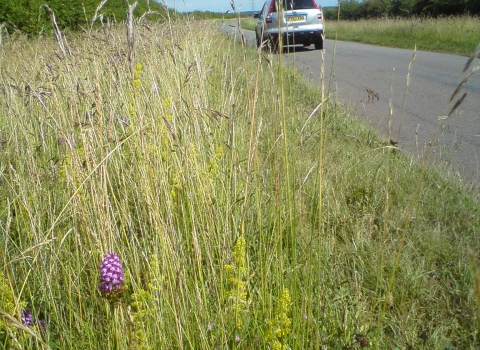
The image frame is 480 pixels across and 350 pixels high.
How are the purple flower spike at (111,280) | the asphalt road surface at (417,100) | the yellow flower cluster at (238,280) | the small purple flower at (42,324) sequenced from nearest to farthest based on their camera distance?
the purple flower spike at (111,280) → the yellow flower cluster at (238,280) → the small purple flower at (42,324) → the asphalt road surface at (417,100)

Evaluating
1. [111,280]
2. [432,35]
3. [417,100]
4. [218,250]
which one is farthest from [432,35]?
[111,280]

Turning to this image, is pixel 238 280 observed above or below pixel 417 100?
above

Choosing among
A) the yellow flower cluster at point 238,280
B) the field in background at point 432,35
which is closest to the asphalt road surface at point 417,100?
the yellow flower cluster at point 238,280

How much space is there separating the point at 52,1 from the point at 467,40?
455 inches

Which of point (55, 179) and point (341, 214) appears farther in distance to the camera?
point (341, 214)

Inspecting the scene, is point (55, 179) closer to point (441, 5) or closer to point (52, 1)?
point (52, 1)

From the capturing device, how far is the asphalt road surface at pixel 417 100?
312 centimetres

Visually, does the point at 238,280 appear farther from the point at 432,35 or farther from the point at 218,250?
the point at 432,35

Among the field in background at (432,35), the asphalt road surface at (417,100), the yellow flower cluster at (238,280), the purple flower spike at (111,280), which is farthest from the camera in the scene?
the field in background at (432,35)

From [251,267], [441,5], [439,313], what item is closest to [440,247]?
[439,313]

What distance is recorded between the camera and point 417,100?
5.38m

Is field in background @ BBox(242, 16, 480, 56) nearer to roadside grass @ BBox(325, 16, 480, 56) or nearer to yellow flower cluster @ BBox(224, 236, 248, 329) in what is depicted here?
roadside grass @ BBox(325, 16, 480, 56)

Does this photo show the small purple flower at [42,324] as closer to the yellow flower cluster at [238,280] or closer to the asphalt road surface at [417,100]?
the yellow flower cluster at [238,280]

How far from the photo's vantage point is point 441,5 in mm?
24766
